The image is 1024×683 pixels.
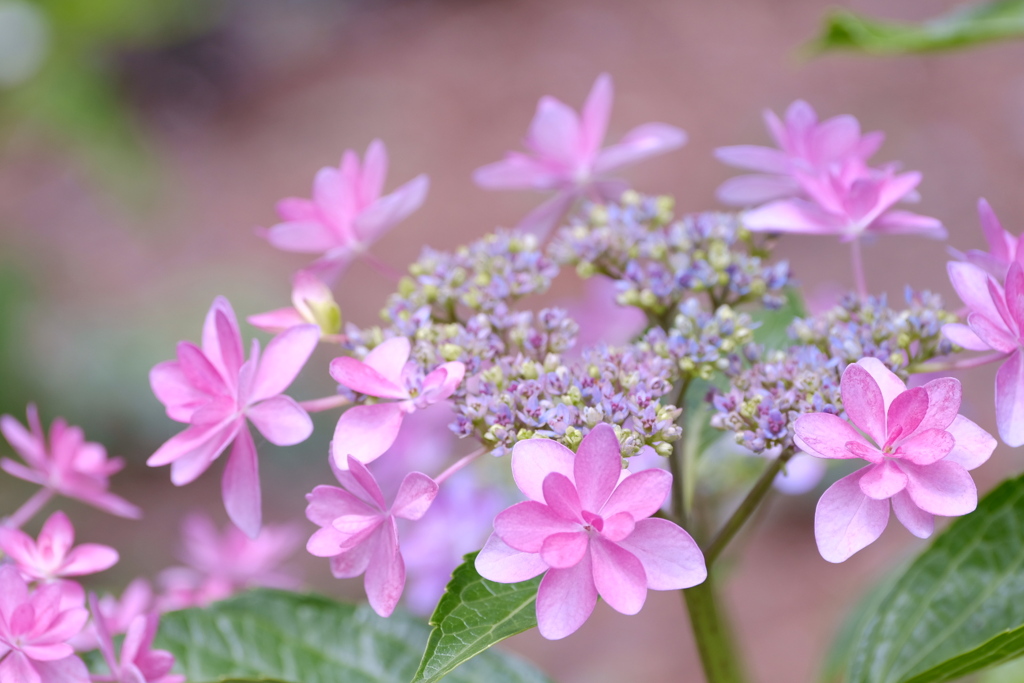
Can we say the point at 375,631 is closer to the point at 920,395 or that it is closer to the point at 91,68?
the point at 920,395

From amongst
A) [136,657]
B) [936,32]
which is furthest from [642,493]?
[936,32]

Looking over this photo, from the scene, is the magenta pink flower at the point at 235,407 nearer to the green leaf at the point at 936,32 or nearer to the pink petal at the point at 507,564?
the pink petal at the point at 507,564

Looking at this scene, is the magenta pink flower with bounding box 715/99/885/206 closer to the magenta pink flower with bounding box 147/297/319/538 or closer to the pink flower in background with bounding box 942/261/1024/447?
the pink flower in background with bounding box 942/261/1024/447

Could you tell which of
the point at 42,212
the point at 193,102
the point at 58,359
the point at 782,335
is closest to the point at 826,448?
the point at 782,335

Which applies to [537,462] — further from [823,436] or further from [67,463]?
[67,463]

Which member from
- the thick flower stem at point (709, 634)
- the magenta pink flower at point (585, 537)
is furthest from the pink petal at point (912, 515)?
the thick flower stem at point (709, 634)
